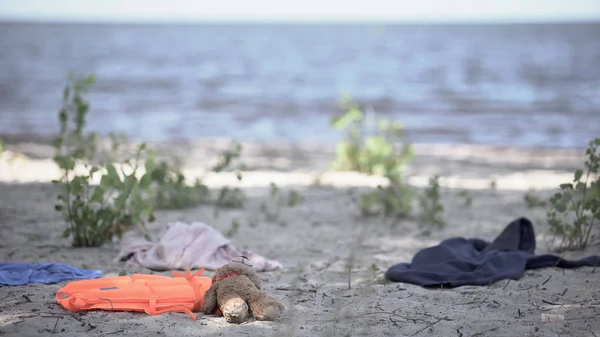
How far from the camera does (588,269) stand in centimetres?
412

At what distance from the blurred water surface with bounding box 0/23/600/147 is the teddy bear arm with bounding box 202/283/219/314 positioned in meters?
8.85

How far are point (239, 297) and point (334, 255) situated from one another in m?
1.63

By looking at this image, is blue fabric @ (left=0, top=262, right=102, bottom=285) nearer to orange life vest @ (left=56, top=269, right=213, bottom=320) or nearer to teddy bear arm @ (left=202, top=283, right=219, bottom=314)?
orange life vest @ (left=56, top=269, right=213, bottom=320)

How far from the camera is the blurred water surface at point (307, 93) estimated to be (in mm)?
13312

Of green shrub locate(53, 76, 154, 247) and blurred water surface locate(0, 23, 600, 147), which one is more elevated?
blurred water surface locate(0, 23, 600, 147)

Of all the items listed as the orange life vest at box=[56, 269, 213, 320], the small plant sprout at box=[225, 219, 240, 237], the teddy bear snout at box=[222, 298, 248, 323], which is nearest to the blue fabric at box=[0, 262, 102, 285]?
the orange life vest at box=[56, 269, 213, 320]

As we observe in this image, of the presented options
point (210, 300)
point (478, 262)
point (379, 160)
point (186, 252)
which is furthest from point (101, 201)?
point (379, 160)

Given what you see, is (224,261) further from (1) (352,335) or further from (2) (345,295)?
(1) (352,335)

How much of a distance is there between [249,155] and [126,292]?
6.12 m

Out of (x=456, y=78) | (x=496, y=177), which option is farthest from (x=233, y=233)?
(x=456, y=78)

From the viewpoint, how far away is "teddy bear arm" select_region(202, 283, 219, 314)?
3380 mm

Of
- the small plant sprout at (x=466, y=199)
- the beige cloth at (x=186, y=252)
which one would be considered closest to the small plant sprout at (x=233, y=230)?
the beige cloth at (x=186, y=252)

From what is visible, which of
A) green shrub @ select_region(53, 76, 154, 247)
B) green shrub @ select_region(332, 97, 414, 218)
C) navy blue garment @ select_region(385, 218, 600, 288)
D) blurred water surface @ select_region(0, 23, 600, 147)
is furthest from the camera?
blurred water surface @ select_region(0, 23, 600, 147)

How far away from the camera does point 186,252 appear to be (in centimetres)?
443
